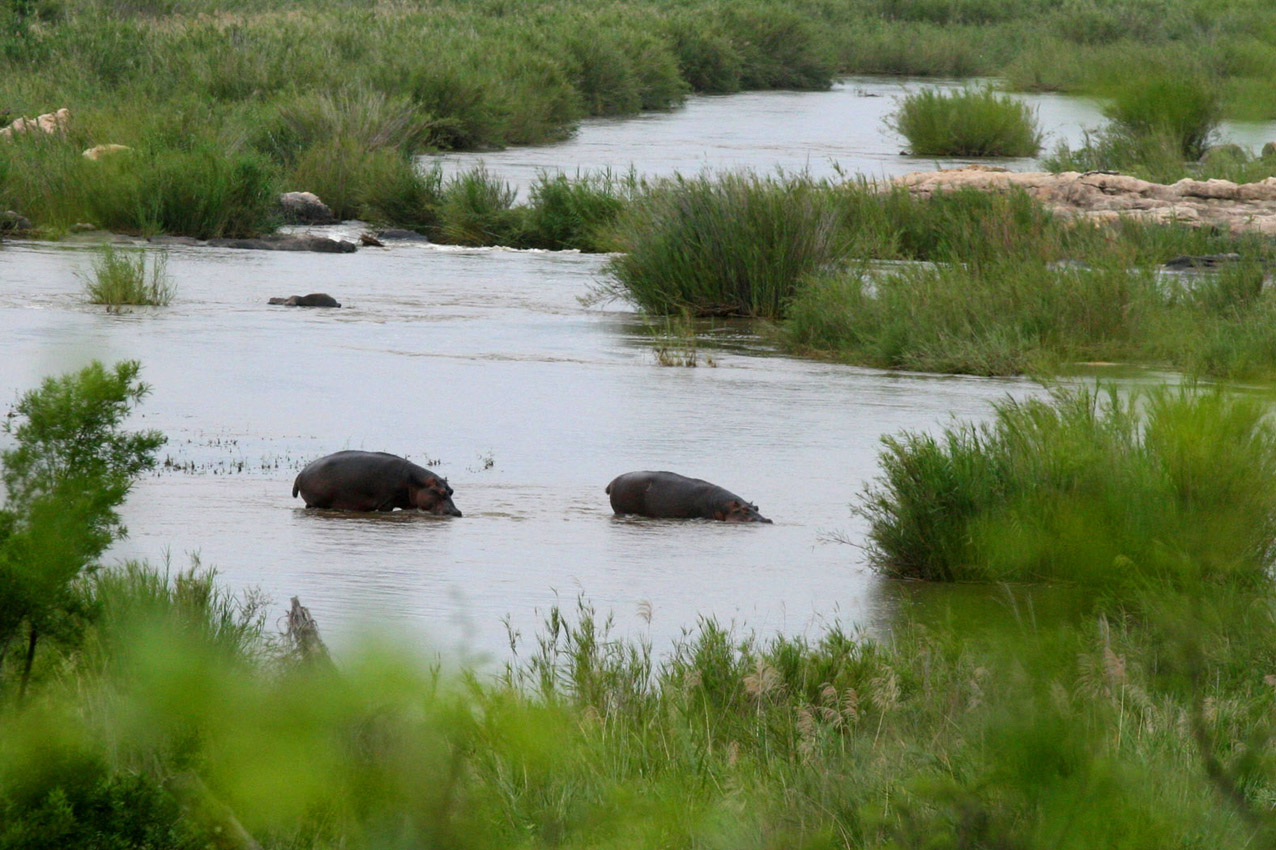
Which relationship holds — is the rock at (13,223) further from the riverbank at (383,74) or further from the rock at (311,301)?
the rock at (311,301)

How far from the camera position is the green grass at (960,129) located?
32.4 metres

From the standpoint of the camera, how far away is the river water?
6.68m

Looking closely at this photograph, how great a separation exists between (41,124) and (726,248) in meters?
13.6

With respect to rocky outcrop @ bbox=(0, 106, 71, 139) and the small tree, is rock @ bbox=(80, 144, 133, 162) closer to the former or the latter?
rocky outcrop @ bbox=(0, 106, 71, 139)

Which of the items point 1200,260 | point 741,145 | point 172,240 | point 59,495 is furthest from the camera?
point 741,145

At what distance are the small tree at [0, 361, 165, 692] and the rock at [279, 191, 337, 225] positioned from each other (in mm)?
19976

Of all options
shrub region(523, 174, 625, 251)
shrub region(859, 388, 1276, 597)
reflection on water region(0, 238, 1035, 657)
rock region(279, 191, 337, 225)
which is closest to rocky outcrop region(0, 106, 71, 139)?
rock region(279, 191, 337, 225)

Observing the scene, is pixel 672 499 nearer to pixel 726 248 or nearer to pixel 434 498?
pixel 434 498

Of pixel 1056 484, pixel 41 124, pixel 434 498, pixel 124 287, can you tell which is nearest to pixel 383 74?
pixel 41 124

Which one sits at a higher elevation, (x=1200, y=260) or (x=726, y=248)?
(x=726, y=248)

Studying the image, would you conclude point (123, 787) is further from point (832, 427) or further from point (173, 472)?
point (832, 427)

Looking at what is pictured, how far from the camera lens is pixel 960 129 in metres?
33.1

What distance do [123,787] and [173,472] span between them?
6481 millimetres

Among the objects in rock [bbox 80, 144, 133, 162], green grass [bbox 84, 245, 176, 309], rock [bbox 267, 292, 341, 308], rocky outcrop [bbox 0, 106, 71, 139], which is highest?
rocky outcrop [bbox 0, 106, 71, 139]
